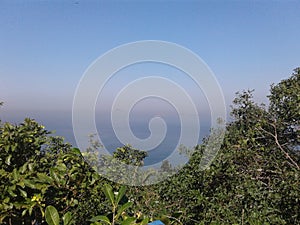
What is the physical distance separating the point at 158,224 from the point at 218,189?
2.00m

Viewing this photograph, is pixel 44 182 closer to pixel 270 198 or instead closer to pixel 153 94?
pixel 153 94

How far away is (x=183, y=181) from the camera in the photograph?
9.23ft

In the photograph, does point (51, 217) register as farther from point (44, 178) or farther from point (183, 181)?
point (183, 181)

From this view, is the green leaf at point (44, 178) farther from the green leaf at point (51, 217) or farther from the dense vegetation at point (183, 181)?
the green leaf at point (51, 217)

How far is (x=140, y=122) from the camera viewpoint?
5.17ft

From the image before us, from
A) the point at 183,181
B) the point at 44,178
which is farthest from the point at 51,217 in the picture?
the point at 183,181

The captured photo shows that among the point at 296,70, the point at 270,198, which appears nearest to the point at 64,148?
the point at 270,198

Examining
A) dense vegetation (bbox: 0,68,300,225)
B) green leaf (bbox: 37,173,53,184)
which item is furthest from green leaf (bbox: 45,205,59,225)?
green leaf (bbox: 37,173,53,184)

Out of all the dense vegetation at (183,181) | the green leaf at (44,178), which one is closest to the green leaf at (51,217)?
the dense vegetation at (183,181)

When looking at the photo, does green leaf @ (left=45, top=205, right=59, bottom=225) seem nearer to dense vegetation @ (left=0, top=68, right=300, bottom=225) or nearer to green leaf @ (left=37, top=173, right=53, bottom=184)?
dense vegetation @ (left=0, top=68, right=300, bottom=225)

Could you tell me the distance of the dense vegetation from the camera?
56.4 inches

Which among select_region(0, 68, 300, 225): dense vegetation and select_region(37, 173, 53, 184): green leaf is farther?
select_region(0, 68, 300, 225): dense vegetation

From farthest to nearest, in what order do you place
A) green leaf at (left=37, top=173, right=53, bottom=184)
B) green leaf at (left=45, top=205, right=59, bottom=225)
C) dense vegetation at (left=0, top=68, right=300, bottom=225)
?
dense vegetation at (left=0, top=68, right=300, bottom=225), green leaf at (left=37, top=173, right=53, bottom=184), green leaf at (left=45, top=205, right=59, bottom=225)

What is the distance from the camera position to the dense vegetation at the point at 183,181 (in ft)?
4.70
